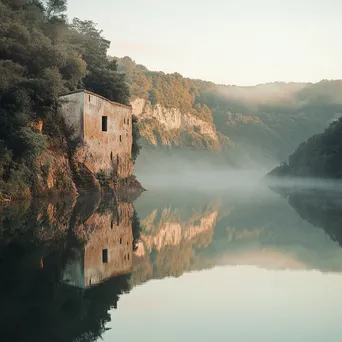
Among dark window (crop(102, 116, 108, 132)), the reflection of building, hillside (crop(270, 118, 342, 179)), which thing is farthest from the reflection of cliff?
hillside (crop(270, 118, 342, 179))

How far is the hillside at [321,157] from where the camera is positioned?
77.8 meters

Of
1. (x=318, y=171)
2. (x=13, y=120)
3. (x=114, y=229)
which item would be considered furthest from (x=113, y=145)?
(x=318, y=171)

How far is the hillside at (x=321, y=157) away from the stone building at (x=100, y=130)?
46214 mm

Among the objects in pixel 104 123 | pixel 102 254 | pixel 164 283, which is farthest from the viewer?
pixel 104 123

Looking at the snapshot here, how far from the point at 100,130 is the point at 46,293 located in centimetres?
2922

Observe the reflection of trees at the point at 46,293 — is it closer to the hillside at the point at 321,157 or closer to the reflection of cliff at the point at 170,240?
the reflection of cliff at the point at 170,240

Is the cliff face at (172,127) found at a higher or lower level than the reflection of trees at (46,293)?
higher

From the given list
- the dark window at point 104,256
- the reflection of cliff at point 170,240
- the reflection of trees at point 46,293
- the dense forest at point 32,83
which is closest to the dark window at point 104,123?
the dense forest at point 32,83

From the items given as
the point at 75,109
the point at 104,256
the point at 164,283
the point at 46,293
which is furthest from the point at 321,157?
the point at 46,293

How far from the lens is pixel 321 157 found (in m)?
82.5

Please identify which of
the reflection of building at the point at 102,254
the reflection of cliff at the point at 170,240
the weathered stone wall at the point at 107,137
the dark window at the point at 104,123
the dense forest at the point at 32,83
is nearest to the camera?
the reflection of building at the point at 102,254

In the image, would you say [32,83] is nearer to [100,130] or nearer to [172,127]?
[100,130]

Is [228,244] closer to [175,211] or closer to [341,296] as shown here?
[341,296]

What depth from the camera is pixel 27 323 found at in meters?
6.49
